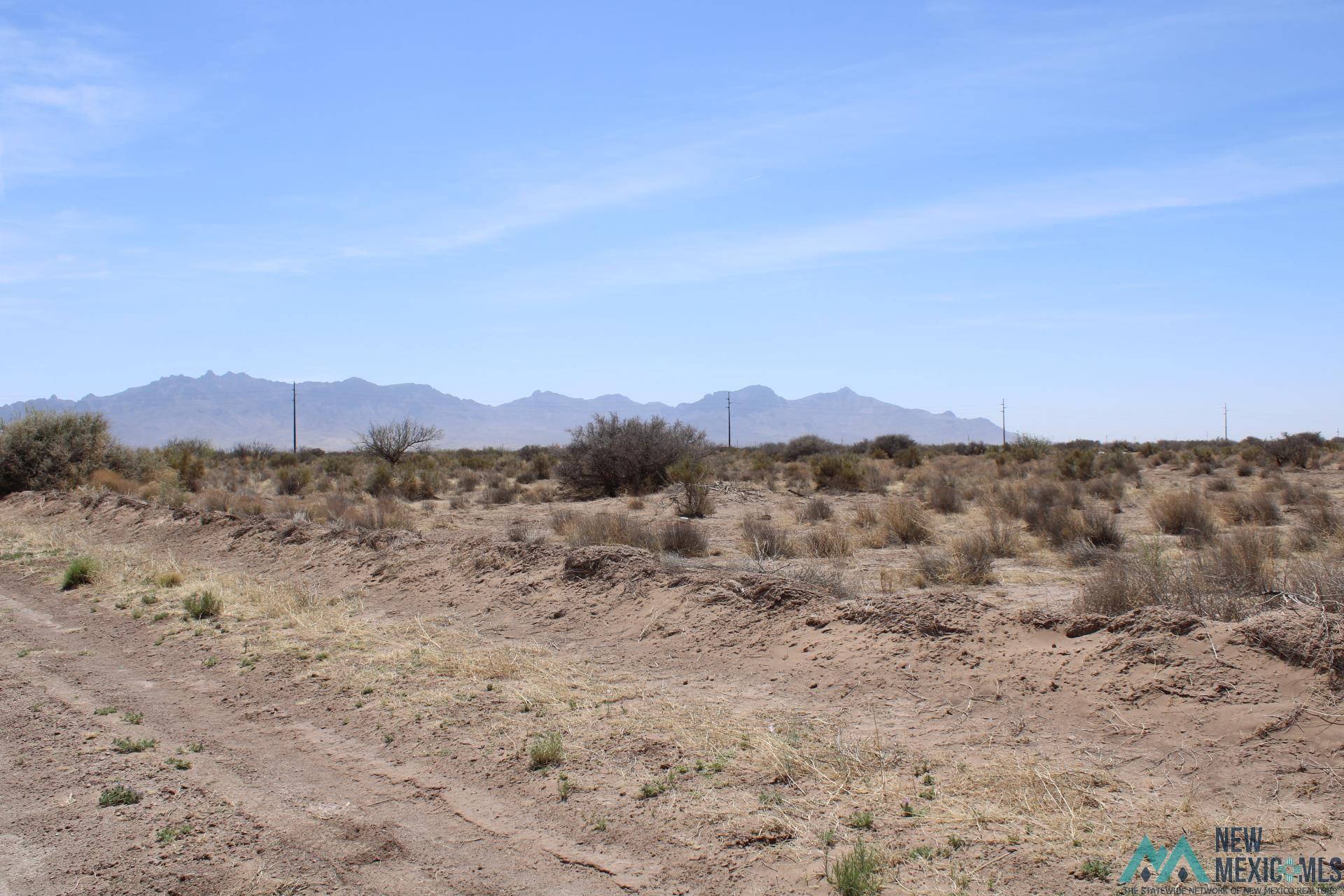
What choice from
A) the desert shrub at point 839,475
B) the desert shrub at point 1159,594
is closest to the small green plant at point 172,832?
the desert shrub at point 1159,594

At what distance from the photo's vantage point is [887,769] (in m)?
6.00

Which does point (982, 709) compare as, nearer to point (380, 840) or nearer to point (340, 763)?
point (380, 840)

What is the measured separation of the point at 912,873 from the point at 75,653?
9.63 metres

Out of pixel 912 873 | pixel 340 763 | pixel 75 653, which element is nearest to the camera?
pixel 912 873

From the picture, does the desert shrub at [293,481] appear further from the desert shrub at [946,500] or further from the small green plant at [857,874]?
the small green plant at [857,874]

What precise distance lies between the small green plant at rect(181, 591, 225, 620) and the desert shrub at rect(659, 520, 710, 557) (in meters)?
6.58

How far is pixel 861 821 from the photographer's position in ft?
17.2

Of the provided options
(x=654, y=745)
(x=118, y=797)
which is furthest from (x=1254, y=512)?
(x=118, y=797)

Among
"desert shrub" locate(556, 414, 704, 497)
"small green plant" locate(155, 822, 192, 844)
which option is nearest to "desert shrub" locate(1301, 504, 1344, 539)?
"small green plant" locate(155, 822, 192, 844)

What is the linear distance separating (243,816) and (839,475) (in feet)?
89.8

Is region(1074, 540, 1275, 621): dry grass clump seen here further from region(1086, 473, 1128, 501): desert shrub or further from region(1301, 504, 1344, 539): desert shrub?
region(1086, 473, 1128, 501): desert shrub

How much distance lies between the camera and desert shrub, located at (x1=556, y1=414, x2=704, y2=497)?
32062mm

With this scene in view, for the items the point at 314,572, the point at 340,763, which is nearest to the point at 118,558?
the point at 314,572

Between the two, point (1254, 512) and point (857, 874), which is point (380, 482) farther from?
point (857, 874)
